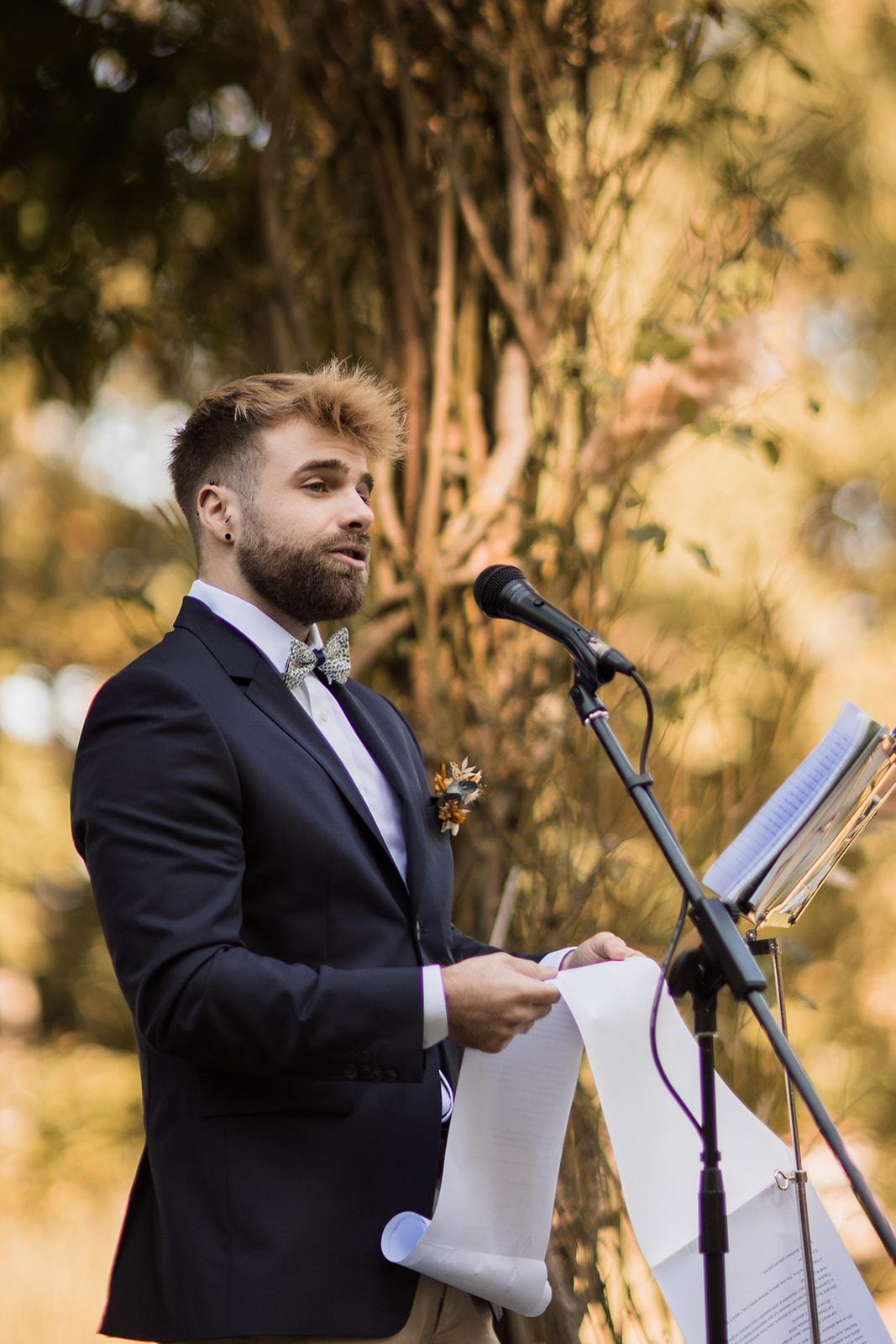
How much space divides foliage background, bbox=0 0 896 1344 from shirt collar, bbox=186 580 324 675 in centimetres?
116

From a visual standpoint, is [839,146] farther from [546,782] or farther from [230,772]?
[230,772]

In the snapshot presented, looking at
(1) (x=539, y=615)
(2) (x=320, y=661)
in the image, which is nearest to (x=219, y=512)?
(2) (x=320, y=661)

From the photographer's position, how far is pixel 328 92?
3.72 meters

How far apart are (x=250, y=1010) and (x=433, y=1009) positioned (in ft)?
0.73

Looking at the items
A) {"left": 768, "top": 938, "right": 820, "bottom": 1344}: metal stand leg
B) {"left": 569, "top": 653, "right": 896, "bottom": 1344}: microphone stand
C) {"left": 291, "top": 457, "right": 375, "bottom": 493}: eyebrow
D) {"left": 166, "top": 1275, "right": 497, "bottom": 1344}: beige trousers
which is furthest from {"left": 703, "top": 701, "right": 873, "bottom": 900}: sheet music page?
{"left": 291, "top": 457, "right": 375, "bottom": 493}: eyebrow

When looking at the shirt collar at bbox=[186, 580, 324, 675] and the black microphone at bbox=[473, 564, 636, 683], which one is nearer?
the black microphone at bbox=[473, 564, 636, 683]

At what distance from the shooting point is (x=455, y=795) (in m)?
2.10

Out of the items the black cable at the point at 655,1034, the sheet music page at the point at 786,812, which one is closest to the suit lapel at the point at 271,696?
the black cable at the point at 655,1034

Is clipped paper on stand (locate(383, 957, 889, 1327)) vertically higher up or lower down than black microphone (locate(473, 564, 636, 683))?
lower down

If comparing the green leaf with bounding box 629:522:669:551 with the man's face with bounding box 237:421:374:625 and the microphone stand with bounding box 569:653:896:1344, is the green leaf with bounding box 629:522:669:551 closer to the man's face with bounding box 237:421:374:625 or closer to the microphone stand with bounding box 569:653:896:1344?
the man's face with bounding box 237:421:374:625

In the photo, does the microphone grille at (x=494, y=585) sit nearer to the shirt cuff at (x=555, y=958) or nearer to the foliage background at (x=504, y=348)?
the shirt cuff at (x=555, y=958)

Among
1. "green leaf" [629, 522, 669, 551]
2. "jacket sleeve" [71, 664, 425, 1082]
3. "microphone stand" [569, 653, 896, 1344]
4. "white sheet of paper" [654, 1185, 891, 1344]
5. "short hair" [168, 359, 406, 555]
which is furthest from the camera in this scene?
"green leaf" [629, 522, 669, 551]

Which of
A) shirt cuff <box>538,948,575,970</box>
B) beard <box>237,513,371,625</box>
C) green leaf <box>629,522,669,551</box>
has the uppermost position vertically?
green leaf <box>629,522,669,551</box>

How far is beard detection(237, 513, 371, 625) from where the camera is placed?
80.9 inches
